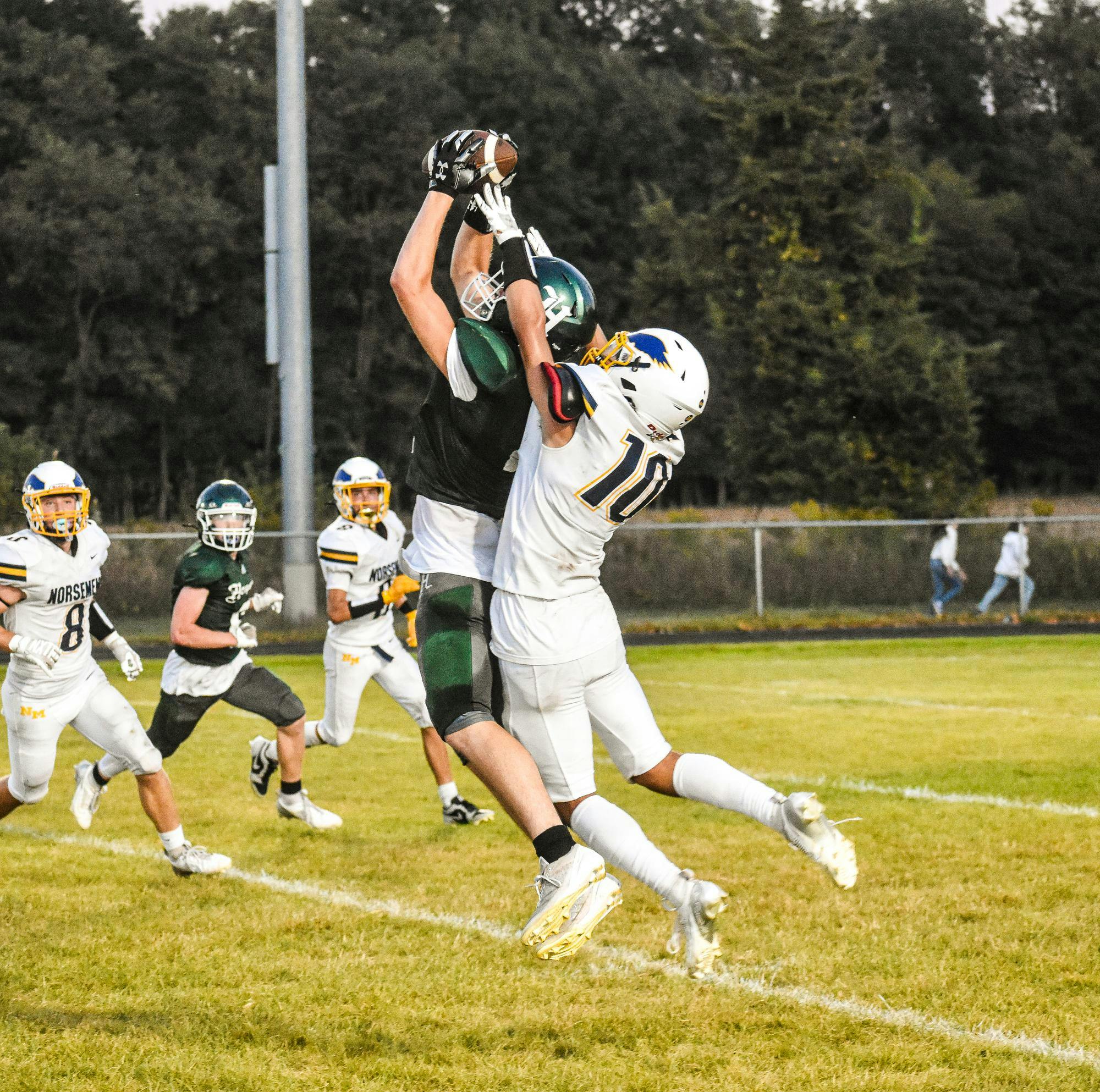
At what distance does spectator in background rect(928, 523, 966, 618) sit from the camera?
21938 millimetres

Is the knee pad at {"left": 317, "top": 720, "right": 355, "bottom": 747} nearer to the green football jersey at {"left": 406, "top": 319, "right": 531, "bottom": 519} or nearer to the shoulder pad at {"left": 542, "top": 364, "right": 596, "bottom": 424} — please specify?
the green football jersey at {"left": 406, "top": 319, "right": 531, "bottom": 519}

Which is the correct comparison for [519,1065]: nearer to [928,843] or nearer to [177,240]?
[928,843]

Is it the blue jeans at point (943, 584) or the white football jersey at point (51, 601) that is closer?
the white football jersey at point (51, 601)

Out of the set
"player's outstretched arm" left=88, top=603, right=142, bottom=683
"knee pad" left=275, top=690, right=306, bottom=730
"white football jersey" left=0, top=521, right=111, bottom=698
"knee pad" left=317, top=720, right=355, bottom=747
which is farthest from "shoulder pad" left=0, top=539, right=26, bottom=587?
"knee pad" left=317, top=720, right=355, bottom=747

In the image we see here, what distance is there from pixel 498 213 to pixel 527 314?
0.32m

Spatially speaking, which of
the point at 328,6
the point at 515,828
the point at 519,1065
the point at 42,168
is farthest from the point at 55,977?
the point at 328,6

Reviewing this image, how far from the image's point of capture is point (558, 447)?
4.16 m

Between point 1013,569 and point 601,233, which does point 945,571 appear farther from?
point 601,233

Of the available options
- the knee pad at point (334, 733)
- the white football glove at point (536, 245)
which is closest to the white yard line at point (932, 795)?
the knee pad at point (334, 733)

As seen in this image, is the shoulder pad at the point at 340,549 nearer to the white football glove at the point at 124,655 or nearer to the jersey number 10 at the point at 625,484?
the white football glove at the point at 124,655

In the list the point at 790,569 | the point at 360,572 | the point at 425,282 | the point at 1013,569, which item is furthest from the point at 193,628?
the point at 1013,569

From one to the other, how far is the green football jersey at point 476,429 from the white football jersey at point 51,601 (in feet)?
8.56

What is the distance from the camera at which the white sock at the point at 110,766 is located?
7.19 m

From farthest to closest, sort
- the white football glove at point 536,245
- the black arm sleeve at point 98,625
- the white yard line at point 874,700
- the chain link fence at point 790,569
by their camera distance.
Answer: the chain link fence at point 790,569, the white yard line at point 874,700, the black arm sleeve at point 98,625, the white football glove at point 536,245
